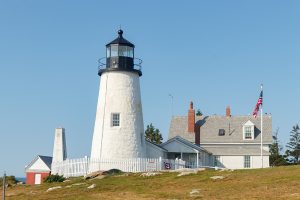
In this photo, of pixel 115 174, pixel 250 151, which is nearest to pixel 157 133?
pixel 250 151

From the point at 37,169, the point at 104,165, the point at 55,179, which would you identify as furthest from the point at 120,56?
the point at 37,169

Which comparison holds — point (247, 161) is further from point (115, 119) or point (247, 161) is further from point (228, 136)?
point (115, 119)

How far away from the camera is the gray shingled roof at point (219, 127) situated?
176 feet

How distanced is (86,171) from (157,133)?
3459 cm

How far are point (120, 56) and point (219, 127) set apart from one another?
19019 mm

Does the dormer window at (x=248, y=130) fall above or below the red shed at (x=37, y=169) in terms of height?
above

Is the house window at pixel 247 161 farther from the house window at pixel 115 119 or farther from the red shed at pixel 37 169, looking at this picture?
the red shed at pixel 37 169

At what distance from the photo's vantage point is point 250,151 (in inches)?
2018

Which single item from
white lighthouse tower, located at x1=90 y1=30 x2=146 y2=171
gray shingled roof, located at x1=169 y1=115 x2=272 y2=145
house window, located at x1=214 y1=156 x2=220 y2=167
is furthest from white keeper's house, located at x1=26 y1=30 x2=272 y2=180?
gray shingled roof, located at x1=169 y1=115 x2=272 y2=145

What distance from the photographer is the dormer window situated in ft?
176

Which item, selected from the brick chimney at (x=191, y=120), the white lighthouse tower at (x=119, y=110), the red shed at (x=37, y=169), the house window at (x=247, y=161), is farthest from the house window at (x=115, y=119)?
the red shed at (x=37, y=169)

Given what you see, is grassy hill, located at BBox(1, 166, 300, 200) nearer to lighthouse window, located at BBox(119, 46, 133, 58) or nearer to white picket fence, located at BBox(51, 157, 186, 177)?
white picket fence, located at BBox(51, 157, 186, 177)

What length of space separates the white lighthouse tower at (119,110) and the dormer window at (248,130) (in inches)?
652

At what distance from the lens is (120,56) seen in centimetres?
4016
